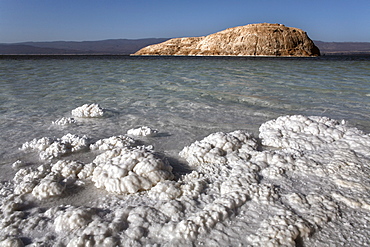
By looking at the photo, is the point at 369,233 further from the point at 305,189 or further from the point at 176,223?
the point at 176,223

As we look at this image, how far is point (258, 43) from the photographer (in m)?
64.6

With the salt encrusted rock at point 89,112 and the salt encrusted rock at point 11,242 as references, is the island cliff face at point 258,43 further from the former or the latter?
the salt encrusted rock at point 11,242

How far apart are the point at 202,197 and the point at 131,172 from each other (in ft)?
1.85

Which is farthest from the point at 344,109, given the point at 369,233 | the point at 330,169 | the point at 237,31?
the point at 237,31

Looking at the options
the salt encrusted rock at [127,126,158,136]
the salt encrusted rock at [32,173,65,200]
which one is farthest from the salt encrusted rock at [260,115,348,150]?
the salt encrusted rock at [32,173,65,200]

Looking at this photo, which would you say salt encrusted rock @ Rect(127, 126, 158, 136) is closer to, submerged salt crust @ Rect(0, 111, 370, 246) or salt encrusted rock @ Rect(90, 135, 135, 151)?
salt encrusted rock @ Rect(90, 135, 135, 151)

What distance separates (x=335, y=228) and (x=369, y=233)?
0.17m

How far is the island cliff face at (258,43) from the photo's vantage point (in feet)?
210

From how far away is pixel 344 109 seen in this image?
4.32 metres

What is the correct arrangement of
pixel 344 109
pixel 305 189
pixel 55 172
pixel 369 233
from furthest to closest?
pixel 344 109 → pixel 55 172 → pixel 305 189 → pixel 369 233

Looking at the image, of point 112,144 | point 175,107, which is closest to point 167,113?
point 175,107

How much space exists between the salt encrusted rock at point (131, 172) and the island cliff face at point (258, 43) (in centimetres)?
6662

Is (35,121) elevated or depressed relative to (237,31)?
depressed

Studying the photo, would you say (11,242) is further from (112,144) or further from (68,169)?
(112,144)
